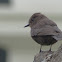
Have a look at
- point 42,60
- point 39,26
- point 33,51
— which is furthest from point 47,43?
point 33,51

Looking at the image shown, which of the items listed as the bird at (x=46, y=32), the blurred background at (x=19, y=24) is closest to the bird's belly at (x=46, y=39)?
the bird at (x=46, y=32)

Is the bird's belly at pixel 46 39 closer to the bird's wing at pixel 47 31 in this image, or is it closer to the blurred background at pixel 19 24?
the bird's wing at pixel 47 31

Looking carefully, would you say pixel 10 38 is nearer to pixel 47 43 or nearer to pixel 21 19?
pixel 21 19

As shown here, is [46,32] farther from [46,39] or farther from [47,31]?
[46,39]

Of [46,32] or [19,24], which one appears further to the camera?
[19,24]

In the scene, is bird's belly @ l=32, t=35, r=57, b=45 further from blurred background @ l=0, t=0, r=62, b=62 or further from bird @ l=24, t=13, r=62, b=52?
blurred background @ l=0, t=0, r=62, b=62

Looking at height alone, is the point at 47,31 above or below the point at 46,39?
above

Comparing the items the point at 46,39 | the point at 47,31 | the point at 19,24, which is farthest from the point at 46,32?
the point at 19,24

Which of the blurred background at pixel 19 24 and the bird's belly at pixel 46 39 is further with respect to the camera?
the blurred background at pixel 19 24
